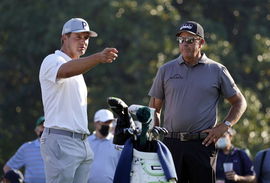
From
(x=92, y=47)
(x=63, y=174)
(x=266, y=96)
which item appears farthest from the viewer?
(x=266, y=96)

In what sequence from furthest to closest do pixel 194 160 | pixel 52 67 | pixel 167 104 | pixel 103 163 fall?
Result: pixel 103 163 < pixel 167 104 < pixel 194 160 < pixel 52 67

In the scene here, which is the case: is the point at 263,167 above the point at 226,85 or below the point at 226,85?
below

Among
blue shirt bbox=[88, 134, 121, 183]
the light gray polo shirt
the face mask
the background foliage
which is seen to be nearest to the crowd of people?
the light gray polo shirt

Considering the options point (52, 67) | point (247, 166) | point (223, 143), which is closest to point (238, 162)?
point (247, 166)

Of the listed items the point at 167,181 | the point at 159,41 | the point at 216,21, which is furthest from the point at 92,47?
the point at 167,181

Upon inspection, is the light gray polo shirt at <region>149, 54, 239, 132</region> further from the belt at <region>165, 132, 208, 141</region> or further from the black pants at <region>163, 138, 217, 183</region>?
the black pants at <region>163, 138, 217, 183</region>

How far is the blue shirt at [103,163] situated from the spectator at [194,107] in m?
3.25

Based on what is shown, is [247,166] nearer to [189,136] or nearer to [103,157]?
[103,157]

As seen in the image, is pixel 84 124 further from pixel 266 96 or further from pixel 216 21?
pixel 216 21

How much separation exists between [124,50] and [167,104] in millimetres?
16476

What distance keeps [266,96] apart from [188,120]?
60.7ft

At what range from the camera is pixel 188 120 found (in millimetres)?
9664

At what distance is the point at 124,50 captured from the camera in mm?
26312

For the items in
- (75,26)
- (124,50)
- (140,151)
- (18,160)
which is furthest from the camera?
(124,50)
